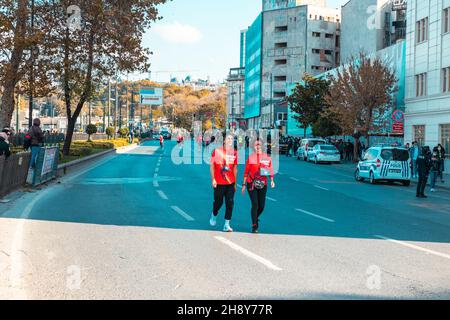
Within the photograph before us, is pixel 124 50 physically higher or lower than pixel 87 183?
higher

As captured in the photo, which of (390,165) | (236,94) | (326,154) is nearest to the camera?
(390,165)

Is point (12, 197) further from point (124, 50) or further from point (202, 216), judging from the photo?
point (124, 50)

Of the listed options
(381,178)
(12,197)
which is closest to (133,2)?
(381,178)

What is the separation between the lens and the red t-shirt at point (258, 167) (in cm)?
1117

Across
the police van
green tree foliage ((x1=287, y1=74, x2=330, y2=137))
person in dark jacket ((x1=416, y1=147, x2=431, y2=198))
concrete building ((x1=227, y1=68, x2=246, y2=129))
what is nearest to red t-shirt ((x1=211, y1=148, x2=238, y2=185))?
person in dark jacket ((x1=416, y1=147, x2=431, y2=198))

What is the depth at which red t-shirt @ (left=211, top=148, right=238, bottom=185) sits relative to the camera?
11320 millimetres

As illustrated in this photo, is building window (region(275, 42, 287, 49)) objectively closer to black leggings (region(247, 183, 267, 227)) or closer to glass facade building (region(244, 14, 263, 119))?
glass facade building (region(244, 14, 263, 119))

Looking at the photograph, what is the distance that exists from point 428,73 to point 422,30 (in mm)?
3203

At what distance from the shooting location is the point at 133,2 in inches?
1247

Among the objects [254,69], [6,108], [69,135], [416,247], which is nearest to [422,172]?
[416,247]

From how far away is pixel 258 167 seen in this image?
11.2m

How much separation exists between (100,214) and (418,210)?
8.60 m

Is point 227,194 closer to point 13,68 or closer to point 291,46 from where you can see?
point 13,68
